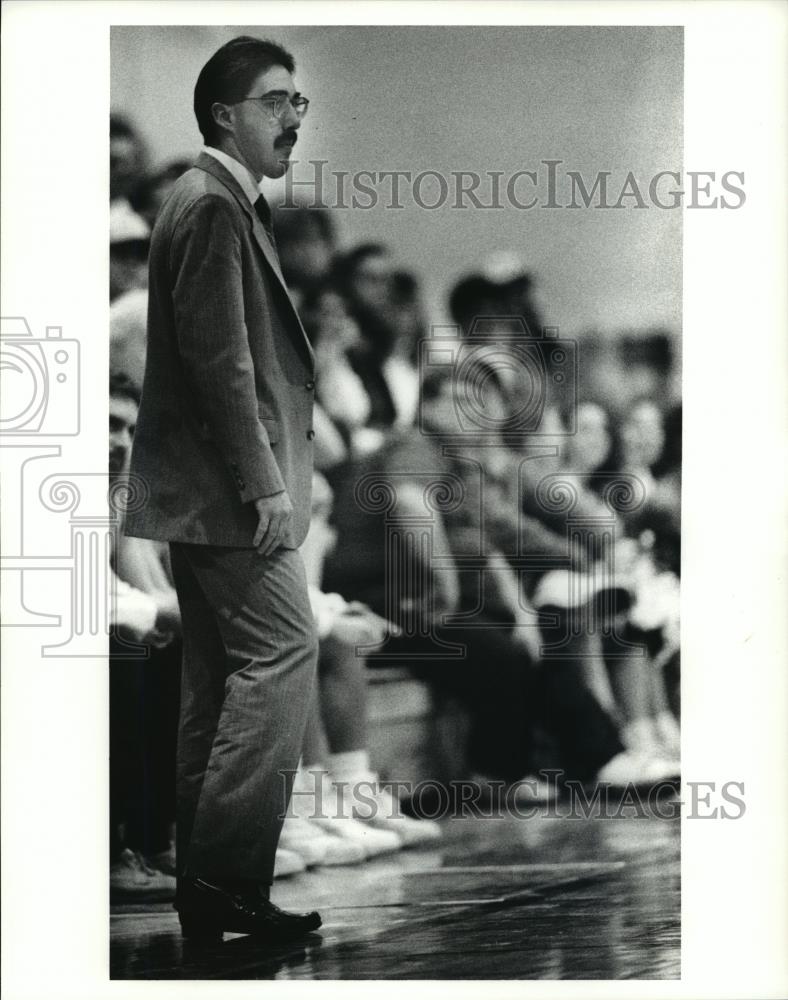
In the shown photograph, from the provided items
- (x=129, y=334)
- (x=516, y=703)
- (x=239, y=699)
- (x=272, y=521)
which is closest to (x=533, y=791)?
(x=516, y=703)

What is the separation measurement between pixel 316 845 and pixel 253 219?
167cm

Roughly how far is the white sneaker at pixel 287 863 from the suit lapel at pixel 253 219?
1.32 m

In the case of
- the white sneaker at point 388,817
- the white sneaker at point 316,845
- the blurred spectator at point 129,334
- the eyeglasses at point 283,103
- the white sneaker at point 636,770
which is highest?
the eyeglasses at point 283,103

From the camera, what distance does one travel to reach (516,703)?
3.35 meters

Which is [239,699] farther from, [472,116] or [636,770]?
[472,116]

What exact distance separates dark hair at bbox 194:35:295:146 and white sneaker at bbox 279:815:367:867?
72.6 inches

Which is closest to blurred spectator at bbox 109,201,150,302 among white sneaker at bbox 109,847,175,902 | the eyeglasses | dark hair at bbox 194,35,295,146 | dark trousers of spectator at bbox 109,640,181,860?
dark hair at bbox 194,35,295,146

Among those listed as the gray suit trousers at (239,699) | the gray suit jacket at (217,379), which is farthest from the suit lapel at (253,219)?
the gray suit trousers at (239,699)

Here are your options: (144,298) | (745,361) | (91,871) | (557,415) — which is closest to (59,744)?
(91,871)

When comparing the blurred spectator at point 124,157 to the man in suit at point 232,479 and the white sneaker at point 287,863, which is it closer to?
the man in suit at point 232,479

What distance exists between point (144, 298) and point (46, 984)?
1856mm

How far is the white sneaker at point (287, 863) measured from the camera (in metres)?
3.32

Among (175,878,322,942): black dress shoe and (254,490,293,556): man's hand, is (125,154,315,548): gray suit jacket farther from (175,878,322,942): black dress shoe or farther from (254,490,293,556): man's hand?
(175,878,322,942): black dress shoe

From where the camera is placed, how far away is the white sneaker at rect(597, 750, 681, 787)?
11.0ft
